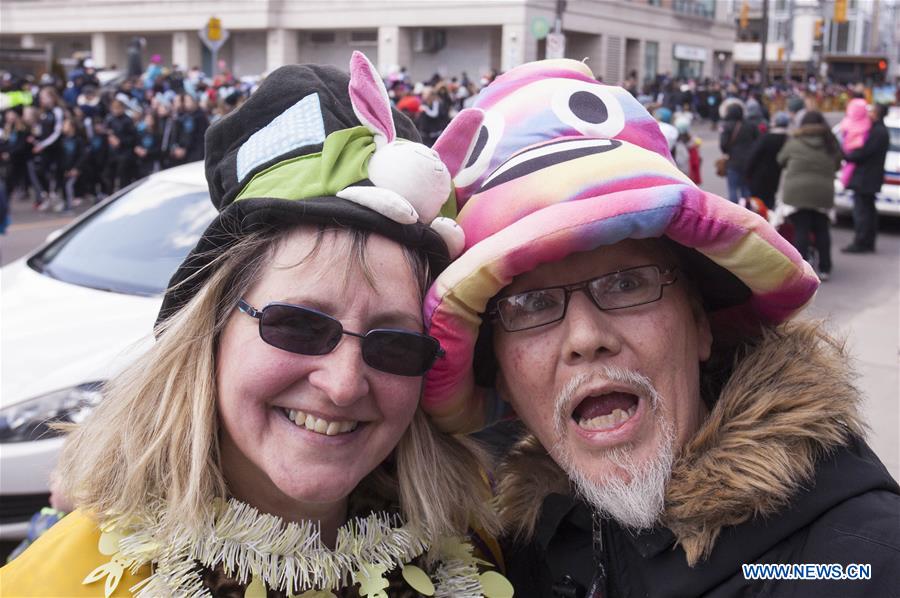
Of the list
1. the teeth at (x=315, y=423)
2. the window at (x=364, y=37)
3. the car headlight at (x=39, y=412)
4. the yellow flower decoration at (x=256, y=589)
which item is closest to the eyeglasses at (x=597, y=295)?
the teeth at (x=315, y=423)

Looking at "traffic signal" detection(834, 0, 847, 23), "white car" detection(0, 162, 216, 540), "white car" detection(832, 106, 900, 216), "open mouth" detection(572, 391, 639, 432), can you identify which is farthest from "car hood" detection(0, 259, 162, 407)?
"traffic signal" detection(834, 0, 847, 23)

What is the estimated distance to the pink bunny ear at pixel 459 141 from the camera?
231cm

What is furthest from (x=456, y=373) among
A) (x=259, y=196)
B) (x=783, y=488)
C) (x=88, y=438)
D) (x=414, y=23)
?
(x=414, y=23)

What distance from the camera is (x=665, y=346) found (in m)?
2.03

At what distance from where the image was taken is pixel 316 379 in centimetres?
192

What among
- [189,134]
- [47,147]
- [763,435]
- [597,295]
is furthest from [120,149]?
[763,435]

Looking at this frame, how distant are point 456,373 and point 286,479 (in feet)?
1.50

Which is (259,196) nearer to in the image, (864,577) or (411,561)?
(411,561)

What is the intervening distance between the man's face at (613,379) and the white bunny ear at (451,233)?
0.50 feet

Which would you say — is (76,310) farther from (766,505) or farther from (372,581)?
(766,505)

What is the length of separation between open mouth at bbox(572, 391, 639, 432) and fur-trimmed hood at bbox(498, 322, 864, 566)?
16cm

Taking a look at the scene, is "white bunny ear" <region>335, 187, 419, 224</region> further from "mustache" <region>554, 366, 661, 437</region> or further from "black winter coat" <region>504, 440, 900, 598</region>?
"black winter coat" <region>504, 440, 900, 598</region>

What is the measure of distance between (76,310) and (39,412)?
753 mm

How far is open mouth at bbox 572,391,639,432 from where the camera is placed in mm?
2012
